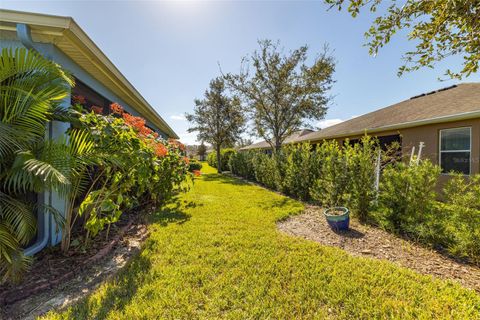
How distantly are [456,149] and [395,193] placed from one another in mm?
5201

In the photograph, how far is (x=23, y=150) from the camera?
2.21m

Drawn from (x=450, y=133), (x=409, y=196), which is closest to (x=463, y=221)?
(x=409, y=196)

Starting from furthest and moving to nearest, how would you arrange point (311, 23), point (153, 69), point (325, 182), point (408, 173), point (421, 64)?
point (153, 69), point (311, 23), point (325, 182), point (408, 173), point (421, 64)

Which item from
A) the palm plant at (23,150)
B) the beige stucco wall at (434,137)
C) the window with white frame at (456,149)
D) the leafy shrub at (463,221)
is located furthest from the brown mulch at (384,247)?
the window with white frame at (456,149)

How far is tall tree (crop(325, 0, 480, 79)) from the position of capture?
2.65m

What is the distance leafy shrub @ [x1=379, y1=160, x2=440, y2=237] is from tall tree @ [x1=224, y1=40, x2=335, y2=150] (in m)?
7.76

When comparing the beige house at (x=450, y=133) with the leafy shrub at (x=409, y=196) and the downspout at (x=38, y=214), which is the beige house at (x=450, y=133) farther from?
the downspout at (x=38, y=214)

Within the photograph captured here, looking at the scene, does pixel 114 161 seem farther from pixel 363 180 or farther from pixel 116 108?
pixel 363 180

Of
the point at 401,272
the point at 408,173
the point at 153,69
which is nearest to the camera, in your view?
the point at 401,272

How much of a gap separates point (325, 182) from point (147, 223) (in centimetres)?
498

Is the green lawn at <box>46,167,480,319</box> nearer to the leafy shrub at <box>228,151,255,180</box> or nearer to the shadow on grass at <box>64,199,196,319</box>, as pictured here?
the shadow on grass at <box>64,199,196,319</box>

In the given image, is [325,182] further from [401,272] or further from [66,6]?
[66,6]

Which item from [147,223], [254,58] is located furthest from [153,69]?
[147,223]

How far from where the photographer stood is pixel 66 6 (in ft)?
15.4
